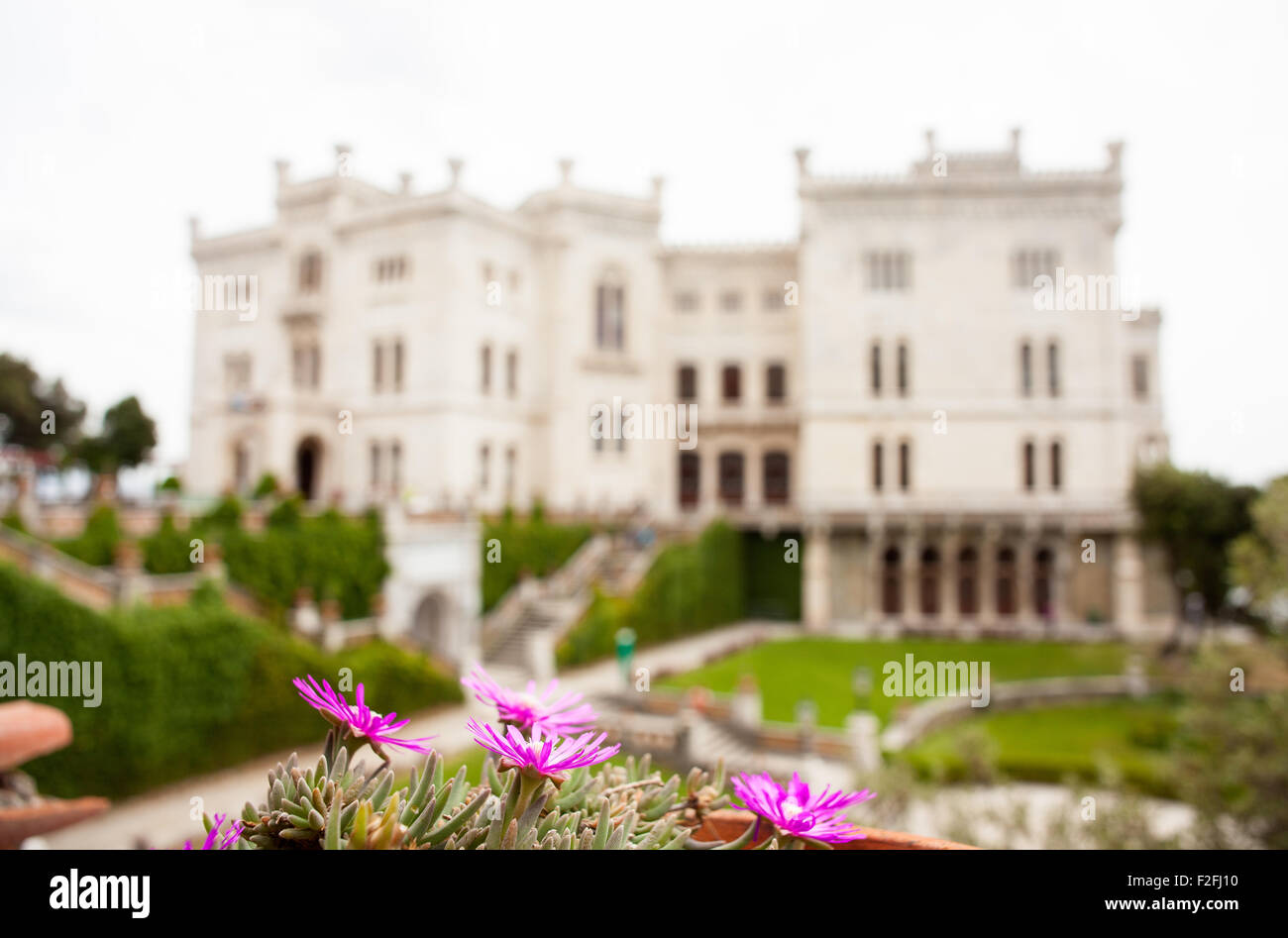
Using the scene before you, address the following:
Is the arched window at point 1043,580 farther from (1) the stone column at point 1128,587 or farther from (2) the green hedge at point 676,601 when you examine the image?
(2) the green hedge at point 676,601

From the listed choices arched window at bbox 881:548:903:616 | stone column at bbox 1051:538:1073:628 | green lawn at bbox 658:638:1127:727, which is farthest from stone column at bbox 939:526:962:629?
stone column at bbox 1051:538:1073:628

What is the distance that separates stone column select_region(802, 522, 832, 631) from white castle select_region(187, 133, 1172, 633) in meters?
0.08

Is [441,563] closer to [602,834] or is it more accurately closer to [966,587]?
[966,587]

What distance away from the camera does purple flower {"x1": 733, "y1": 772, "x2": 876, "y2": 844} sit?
1.43 meters

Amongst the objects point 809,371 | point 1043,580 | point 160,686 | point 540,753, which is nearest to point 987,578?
point 1043,580

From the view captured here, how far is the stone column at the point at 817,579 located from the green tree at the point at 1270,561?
17.1 meters

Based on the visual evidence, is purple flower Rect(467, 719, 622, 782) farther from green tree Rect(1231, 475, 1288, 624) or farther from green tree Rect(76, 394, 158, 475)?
green tree Rect(76, 394, 158, 475)

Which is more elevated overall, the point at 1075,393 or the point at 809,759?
the point at 1075,393

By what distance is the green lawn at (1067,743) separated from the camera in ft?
50.9

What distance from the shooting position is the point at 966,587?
30578 mm

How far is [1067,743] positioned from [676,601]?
11507 mm

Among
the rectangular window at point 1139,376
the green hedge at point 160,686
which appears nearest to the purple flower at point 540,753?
the green hedge at point 160,686
